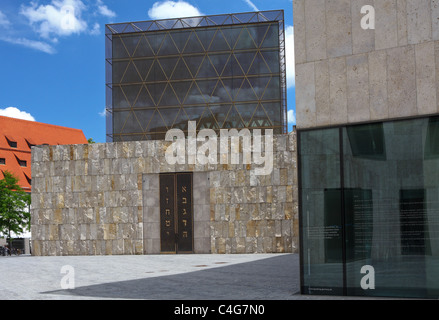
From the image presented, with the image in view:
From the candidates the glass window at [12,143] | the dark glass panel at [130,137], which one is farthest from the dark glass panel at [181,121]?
the glass window at [12,143]

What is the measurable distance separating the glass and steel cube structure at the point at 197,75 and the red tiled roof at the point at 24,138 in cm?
2795

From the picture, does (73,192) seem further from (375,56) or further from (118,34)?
(375,56)

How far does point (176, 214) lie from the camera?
1388 inches

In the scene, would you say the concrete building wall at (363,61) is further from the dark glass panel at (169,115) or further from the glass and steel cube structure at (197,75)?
the dark glass panel at (169,115)

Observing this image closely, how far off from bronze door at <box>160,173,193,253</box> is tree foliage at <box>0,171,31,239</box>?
25.8 m

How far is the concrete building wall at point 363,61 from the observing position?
12195 millimetres

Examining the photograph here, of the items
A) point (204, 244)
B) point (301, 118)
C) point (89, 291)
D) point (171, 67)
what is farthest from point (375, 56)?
point (171, 67)

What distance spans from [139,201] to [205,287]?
70.4 ft

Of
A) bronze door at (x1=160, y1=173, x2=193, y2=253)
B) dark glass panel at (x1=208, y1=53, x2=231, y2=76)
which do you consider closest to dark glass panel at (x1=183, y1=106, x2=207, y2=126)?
dark glass panel at (x1=208, y1=53, x2=231, y2=76)

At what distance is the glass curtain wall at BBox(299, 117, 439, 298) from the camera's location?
39.0 ft

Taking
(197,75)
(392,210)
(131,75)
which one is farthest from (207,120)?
(392,210)

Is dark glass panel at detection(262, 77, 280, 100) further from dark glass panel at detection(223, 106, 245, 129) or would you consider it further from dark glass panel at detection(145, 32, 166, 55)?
dark glass panel at detection(145, 32, 166, 55)

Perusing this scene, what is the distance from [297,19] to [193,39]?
3264 centimetres

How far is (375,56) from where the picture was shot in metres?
12.8
